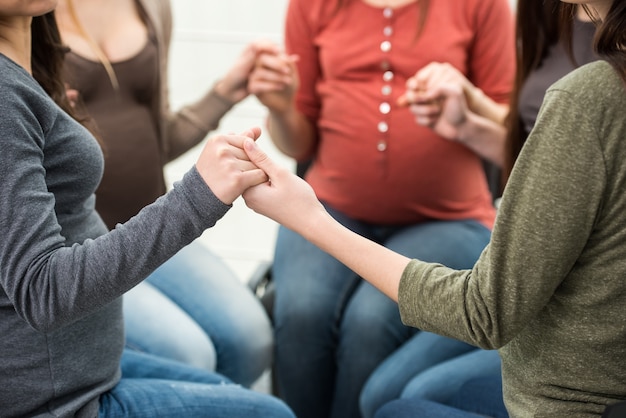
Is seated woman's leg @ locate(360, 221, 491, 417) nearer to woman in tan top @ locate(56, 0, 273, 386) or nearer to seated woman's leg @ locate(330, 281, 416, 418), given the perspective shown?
seated woman's leg @ locate(330, 281, 416, 418)

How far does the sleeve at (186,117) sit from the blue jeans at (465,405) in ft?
2.60

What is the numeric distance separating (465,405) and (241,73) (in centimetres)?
83

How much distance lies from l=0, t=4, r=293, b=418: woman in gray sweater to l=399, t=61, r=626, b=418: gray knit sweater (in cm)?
28

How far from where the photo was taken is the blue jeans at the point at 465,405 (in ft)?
3.75

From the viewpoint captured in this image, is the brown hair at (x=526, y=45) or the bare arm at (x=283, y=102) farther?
the bare arm at (x=283, y=102)

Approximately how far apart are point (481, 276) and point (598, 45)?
0.28 metres

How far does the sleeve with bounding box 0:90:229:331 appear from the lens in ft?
2.87

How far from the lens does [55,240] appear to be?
90cm

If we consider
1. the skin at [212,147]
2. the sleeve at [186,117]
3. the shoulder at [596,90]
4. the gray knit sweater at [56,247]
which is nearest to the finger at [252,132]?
the skin at [212,147]

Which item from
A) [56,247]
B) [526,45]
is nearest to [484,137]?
[526,45]

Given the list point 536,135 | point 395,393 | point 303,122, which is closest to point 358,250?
point 536,135

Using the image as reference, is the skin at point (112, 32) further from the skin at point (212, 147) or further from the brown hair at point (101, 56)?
the skin at point (212, 147)

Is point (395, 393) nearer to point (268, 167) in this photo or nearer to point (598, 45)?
point (268, 167)

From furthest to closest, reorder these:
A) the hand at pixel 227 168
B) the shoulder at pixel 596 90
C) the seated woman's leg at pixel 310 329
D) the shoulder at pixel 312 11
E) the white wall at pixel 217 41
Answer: the white wall at pixel 217 41 < the shoulder at pixel 312 11 < the seated woman's leg at pixel 310 329 < the hand at pixel 227 168 < the shoulder at pixel 596 90
